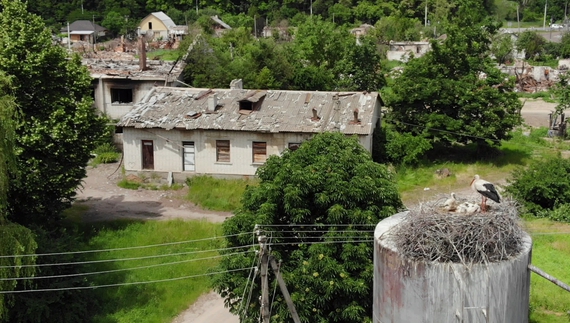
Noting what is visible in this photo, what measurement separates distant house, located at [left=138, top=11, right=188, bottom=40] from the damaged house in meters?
54.2

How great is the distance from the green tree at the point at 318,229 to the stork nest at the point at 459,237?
393 cm

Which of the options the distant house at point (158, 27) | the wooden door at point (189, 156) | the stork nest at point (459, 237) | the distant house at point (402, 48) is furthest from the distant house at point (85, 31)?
the stork nest at point (459, 237)

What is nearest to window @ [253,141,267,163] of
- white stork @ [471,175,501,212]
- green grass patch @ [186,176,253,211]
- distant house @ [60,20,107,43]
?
green grass patch @ [186,176,253,211]

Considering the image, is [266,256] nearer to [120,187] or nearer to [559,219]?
[559,219]

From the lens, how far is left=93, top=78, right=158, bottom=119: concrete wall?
38.5 metres

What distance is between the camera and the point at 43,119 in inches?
944

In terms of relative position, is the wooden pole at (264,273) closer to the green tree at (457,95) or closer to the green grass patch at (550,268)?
the green grass patch at (550,268)

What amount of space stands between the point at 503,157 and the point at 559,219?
329 inches

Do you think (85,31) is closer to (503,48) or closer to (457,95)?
(503,48)

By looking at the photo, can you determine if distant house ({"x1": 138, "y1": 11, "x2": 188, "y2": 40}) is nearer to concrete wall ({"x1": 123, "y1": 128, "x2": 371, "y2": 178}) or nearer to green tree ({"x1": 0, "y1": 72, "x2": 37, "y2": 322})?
concrete wall ({"x1": 123, "y1": 128, "x2": 371, "y2": 178})

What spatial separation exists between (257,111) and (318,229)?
15.6 metres

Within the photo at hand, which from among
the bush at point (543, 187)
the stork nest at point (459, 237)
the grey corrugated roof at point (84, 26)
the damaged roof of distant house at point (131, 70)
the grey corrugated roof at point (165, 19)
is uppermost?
the grey corrugated roof at point (165, 19)

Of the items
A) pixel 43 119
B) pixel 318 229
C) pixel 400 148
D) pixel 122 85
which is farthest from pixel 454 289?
pixel 122 85

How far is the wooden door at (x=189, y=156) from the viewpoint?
3212 centimetres
